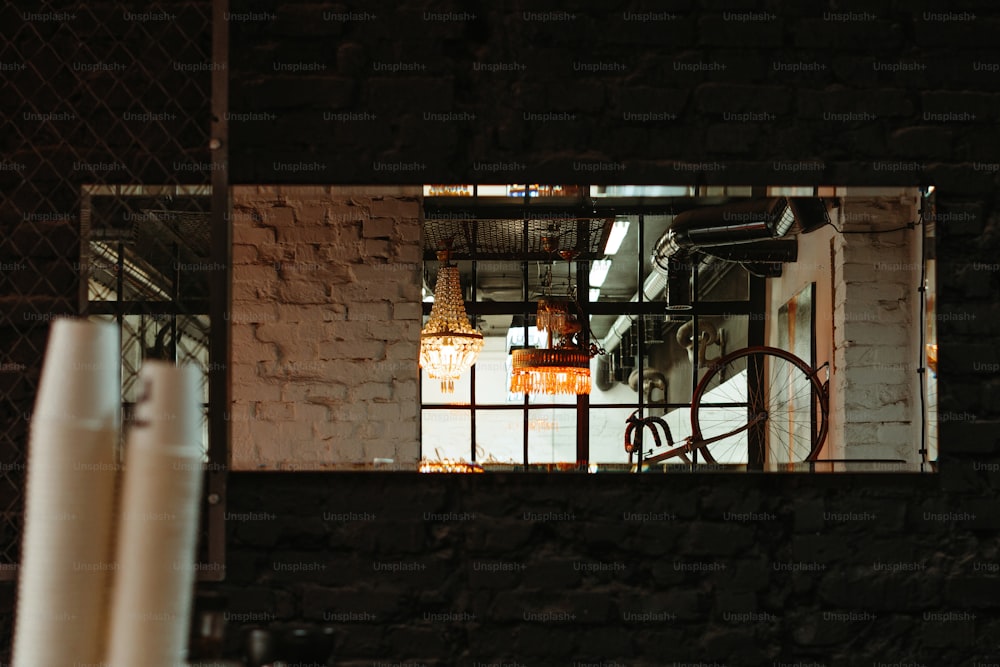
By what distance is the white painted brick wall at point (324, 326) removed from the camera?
89.8 inches

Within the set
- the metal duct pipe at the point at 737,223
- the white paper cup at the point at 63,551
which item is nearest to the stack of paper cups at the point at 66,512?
the white paper cup at the point at 63,551

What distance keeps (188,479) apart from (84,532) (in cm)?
12

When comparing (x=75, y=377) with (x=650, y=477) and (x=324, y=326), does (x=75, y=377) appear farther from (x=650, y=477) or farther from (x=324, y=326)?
(x=650, y=477)

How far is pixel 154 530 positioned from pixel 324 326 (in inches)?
52.6

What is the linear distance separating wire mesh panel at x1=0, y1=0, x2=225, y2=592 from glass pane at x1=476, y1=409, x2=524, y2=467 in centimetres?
70

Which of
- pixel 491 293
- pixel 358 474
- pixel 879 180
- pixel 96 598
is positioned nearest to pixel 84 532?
pixel 96 598

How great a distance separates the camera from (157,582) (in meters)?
1.03

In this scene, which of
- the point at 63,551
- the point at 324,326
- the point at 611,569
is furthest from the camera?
the point at 324,326

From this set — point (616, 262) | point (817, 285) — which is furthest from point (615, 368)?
point (817, 285)

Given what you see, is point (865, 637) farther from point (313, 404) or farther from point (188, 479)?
point (188, 479)

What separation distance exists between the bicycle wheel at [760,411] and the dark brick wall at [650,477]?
7cm

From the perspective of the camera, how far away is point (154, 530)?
1.03m

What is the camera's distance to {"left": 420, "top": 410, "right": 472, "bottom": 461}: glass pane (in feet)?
7.56

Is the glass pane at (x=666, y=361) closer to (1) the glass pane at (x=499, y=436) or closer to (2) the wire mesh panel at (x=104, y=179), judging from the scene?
(1) the glass pane at (x=499, y=436)
